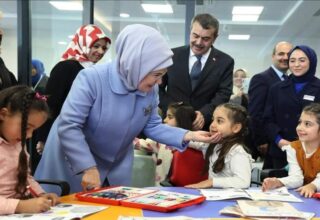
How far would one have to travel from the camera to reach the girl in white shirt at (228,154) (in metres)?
2.21

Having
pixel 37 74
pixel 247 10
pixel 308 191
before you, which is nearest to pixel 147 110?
pixel 308 191

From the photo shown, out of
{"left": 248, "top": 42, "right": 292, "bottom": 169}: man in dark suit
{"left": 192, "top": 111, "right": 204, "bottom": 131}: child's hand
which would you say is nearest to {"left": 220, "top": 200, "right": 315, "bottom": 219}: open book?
{"left": 192, "top": 111, "right": 204, "bottom": 131}: child's hand

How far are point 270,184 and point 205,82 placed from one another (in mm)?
1089

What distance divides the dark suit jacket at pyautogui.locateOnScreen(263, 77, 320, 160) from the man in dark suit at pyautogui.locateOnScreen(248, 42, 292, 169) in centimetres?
17

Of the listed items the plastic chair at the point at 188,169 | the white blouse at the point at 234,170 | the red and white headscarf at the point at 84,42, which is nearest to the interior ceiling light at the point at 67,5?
the red and white headscarf at the point at 84,42

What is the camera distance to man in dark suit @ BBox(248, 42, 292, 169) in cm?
338

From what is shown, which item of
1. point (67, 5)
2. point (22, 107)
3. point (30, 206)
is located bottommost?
point (30, 206)

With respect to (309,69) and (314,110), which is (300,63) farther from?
(314,110)

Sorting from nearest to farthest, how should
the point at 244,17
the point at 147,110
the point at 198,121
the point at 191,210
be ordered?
the point at 191,210
the point at 147,110
the point at 198,121
the point at 244,17

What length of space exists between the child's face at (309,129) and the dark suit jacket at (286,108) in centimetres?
48

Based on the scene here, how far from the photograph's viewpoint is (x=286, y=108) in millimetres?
3057

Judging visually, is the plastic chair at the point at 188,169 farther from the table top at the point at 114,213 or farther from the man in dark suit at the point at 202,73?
the table top at the point at 114,213

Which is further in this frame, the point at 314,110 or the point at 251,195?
the point at 314,110

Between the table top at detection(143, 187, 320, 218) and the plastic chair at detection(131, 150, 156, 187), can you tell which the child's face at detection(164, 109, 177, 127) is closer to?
the plastic chair at detection(131, 150, 156, 187)
